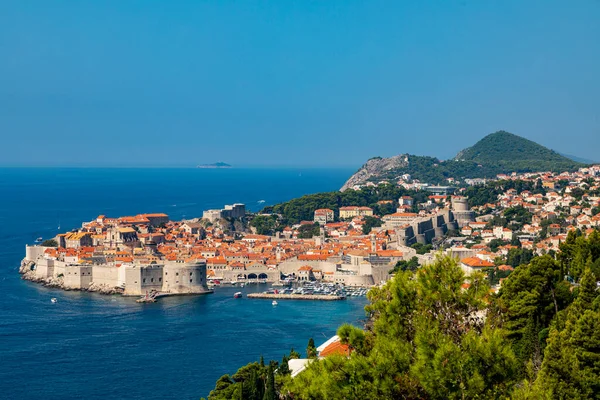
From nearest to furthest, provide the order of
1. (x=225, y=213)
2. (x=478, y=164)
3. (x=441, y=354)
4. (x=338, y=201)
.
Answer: (x=441, y=354), (x=225, y=213), (x=338, y=201), (x=478, y=164)

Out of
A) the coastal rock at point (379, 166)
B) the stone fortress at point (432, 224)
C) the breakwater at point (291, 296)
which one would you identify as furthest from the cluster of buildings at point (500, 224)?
the coastal rock at point (379, 166)

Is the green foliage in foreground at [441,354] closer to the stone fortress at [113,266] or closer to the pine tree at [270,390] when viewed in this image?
the pine tree at [270,390]

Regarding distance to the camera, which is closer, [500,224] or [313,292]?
[313,292]

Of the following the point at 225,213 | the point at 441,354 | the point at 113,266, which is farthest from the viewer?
the point at 225,213

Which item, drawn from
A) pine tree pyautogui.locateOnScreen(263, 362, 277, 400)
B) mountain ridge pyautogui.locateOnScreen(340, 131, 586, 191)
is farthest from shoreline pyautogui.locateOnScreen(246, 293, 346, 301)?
mountain ridge pyautogui.locateOnScreen(340, 131, 586, 191)

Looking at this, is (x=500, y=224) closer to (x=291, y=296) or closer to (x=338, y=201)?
(x=338, y=201)

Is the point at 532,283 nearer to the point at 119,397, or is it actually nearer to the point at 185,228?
the point at 119,397

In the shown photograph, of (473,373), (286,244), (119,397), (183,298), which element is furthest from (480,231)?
(473,373)

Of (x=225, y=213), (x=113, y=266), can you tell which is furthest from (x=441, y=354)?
(x=225, y=213)
